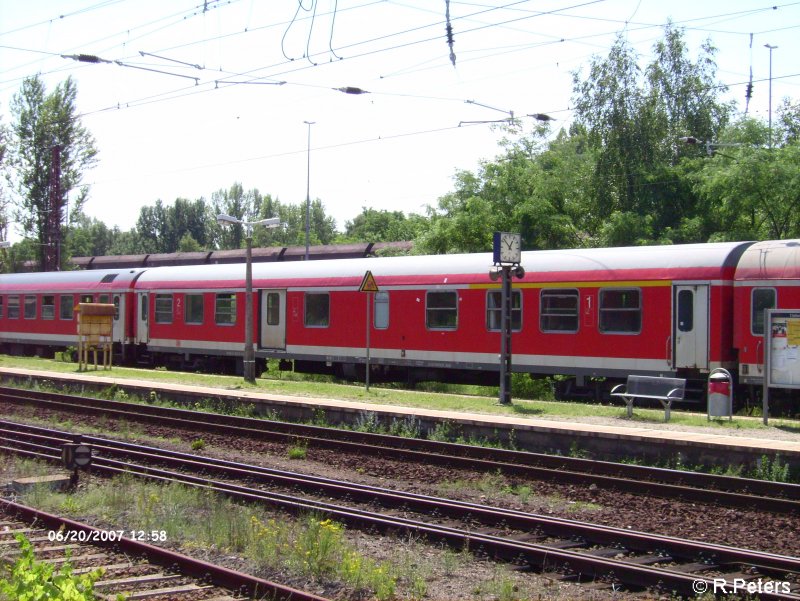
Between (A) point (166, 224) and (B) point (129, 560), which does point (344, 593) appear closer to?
(B) point (129, 560)

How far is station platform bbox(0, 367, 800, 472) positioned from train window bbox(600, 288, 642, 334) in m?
3.10

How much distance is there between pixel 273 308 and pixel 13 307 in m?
16.6

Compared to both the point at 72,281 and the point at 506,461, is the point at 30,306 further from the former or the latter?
the point at 506,461

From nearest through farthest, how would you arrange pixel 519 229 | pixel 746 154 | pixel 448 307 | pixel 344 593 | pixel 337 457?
pixel 344 593, pixel 337 457, pixel 448 307, pixel 746 154, pixel 519 229

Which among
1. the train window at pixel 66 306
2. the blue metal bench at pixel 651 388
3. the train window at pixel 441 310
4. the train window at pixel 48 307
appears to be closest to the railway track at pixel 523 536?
the blue metal bench at pixel 651 388

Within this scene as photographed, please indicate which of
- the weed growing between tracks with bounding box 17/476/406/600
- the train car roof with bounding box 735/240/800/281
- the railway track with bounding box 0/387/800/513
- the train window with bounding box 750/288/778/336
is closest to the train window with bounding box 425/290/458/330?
the railway track with bounding box 0/387/800/513

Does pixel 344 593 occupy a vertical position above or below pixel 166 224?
below

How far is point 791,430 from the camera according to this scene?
13875 mm

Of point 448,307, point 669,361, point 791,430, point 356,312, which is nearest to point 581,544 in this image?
point 791,430

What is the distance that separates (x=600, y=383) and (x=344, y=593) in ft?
42.7

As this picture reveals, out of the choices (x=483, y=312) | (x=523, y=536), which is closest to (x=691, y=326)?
(x=483, y=312)

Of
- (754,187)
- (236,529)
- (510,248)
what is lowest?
(236,529)

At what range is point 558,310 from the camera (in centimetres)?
1908

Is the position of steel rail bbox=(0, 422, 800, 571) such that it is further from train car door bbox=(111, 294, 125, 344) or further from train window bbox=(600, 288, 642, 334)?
train car door bbox=(111, 294, 125, 344)
